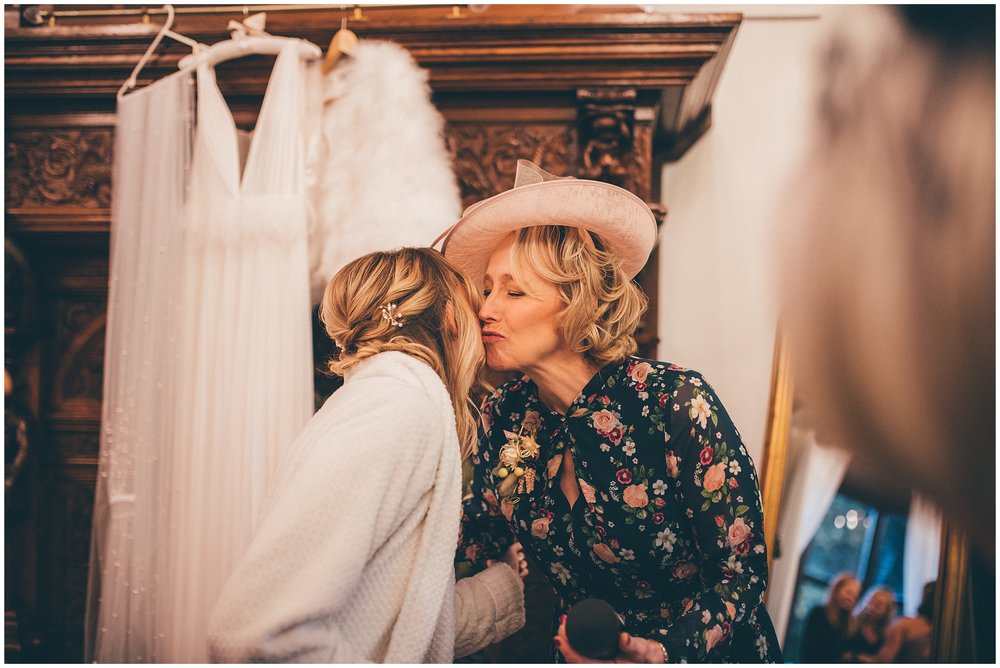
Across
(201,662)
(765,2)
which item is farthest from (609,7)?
(201,662)

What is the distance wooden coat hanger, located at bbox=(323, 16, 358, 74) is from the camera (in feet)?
4.70

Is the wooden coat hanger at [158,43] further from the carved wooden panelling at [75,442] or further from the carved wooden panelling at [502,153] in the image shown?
the carved wooden panelling at [75,442]

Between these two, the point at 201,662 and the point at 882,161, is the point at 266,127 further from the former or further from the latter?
the point at 882,161

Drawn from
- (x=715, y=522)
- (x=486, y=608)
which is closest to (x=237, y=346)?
(x=486, y=608)

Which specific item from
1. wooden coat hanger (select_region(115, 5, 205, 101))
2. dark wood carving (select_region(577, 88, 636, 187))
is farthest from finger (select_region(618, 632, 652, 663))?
wooden coat hanger (select_region(115, 5, 205, 101))

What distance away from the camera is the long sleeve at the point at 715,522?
1035mm

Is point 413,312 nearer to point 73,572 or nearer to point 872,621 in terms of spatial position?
point 872,621

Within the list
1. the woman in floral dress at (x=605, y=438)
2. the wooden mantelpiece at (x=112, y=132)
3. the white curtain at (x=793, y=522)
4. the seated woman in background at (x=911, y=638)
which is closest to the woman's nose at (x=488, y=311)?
the woman in floral dress at (x=605, y=438)

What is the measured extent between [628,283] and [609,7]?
733mm

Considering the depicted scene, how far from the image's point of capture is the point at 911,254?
336 mm

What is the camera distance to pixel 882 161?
1.18 feet

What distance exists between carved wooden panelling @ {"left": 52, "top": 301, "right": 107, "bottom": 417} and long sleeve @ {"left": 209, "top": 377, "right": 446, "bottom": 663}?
109 cm

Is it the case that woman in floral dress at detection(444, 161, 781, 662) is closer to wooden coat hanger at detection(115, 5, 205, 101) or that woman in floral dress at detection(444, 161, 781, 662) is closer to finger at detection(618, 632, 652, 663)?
finger at detection(618, 632, 652, 663)

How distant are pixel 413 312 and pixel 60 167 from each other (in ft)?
3.95
